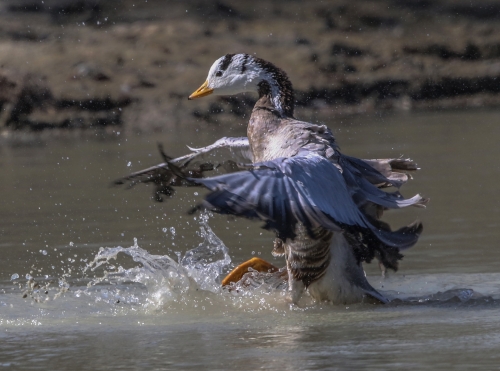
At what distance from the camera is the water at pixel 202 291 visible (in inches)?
200

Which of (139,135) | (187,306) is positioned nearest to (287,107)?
(187,306)

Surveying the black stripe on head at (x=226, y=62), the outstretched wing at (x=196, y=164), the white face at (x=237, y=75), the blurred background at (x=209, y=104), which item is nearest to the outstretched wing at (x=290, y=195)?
the white face at (x=237, y=75)

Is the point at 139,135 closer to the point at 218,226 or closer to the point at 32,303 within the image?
the point at 218,226

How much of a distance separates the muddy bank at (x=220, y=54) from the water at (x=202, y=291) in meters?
6.38

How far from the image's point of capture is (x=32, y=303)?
21.5 feet

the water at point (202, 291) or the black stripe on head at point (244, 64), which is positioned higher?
the black stripe on head at point (244, 64)

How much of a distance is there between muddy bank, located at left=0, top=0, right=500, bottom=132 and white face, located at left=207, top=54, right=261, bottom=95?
406 inches

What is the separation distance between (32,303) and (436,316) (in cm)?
234

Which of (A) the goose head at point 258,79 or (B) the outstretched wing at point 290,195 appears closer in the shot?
(B) the outstretched wing at point 290,195

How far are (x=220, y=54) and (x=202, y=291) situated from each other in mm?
13708

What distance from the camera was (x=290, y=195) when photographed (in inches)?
220

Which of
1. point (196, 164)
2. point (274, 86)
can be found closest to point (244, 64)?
point (274, 86)

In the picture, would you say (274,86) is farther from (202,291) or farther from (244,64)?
(202,291)

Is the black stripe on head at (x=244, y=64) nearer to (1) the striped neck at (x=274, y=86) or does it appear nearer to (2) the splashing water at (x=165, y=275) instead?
(1) the striped neck at (x=274, y=86)
